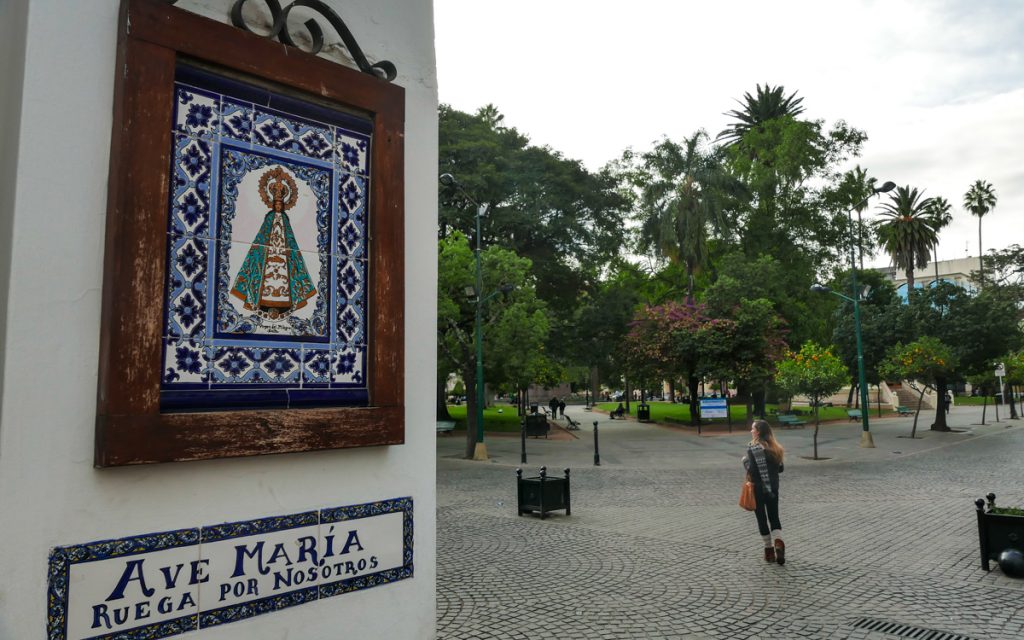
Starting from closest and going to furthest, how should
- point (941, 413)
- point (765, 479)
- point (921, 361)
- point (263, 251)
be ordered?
1. point (263, 251)
2. point (765, 479)
3. point (921, 361)
4. point (941, 413)

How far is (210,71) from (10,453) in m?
1.43

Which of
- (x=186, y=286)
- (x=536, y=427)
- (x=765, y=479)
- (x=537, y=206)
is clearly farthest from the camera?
(x=537, y=206)

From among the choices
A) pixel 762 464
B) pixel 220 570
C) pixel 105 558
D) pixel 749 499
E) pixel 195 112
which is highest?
pixel 195 112

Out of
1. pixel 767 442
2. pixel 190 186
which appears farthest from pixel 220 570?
pixel 767 442

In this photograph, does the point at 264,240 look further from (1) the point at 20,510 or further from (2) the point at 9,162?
(1) the point at 20,510

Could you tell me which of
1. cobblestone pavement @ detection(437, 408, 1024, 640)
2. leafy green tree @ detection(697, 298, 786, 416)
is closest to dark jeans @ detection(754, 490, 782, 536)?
cobblestone pavement @ detection(437, 408, 1024, 640)

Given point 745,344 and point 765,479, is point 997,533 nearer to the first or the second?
point 765,479

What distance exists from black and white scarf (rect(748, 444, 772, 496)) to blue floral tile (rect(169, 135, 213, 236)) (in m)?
7.00

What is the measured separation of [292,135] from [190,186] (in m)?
0.49

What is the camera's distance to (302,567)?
2518 mm

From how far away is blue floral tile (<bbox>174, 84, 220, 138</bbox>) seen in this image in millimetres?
2357

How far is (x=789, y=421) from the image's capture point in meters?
31.9

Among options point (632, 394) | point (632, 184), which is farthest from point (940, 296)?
point (632, 394)

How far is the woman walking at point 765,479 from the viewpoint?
7.69m
